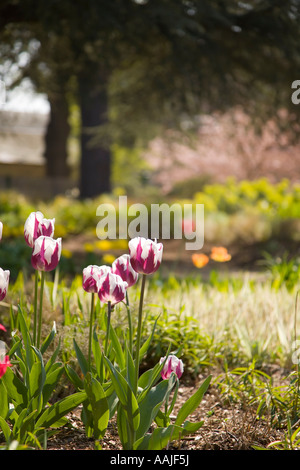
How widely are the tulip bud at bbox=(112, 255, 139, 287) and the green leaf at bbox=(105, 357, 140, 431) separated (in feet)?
1.10

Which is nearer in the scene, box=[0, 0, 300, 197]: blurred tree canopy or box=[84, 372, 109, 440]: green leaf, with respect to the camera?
box=[84, 372, 109, 440]: green leaf

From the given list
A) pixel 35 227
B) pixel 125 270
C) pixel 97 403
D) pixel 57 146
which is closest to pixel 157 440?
pixel 97 403

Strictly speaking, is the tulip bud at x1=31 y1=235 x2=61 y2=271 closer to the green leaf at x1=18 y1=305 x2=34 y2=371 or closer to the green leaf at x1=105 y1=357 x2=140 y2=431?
the green leaf at x1=18 y1=305 x2=34 y2=371

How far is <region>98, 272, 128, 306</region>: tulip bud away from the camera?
1888mm

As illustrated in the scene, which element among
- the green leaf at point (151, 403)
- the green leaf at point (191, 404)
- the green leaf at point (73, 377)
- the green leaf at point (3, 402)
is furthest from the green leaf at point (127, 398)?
the green leaf at point (3, 402)

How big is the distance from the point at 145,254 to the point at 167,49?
6.88m

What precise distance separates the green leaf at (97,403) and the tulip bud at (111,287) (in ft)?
0.89

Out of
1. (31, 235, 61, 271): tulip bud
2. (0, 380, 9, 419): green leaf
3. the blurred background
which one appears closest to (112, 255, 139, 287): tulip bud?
(31, 235, 61, 271): tulip bud

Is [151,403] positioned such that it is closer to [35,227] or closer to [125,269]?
[125,269]

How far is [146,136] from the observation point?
13.2m

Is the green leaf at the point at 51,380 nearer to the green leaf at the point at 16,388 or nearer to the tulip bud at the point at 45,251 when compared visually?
the green leaf at the point at 16,388

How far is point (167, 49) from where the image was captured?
26.4ft

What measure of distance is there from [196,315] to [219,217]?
6250mm

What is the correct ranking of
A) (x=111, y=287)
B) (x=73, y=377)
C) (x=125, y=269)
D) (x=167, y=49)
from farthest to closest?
(x=167, y=49) < (x=73, y=377) < (x=125, y=269) < (x=111, y=287)
